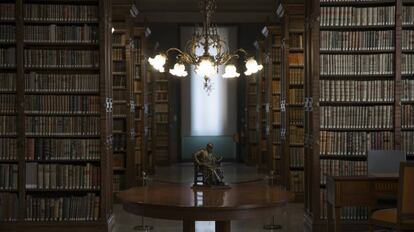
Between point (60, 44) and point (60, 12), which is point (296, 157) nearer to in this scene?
point (60, 44)

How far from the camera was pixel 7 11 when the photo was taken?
738 cm

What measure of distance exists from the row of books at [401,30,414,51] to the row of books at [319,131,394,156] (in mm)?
1017

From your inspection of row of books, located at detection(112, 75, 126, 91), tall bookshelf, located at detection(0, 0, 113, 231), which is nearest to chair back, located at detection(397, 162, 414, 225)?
tall bookshelf, located at detection(0, 0, 113, 231)

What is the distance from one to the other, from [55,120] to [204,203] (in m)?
3.38

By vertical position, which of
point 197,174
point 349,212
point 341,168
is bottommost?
point 349,212

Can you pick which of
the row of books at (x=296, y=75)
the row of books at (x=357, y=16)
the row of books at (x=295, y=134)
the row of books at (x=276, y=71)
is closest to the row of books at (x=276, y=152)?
the row of books at (x=276, y=71)

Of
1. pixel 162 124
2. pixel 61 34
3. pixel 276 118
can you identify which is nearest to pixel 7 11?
pixel 61 34

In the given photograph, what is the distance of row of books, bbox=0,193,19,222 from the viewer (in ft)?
24.5

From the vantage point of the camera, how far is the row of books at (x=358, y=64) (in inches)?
Result: 293

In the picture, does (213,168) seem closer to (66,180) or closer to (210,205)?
(210,205)

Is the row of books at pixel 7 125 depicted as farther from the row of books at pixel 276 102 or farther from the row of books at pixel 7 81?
the row of books at pixel 276 102

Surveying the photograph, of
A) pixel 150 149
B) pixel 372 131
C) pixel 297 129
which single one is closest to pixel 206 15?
pixel 372 131

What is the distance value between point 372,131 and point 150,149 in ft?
25.8

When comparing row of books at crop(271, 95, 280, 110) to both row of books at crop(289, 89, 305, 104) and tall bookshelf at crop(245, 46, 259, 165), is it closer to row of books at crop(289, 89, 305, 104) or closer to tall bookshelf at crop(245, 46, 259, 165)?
row of books at crop(289, 89, 305, 104)
